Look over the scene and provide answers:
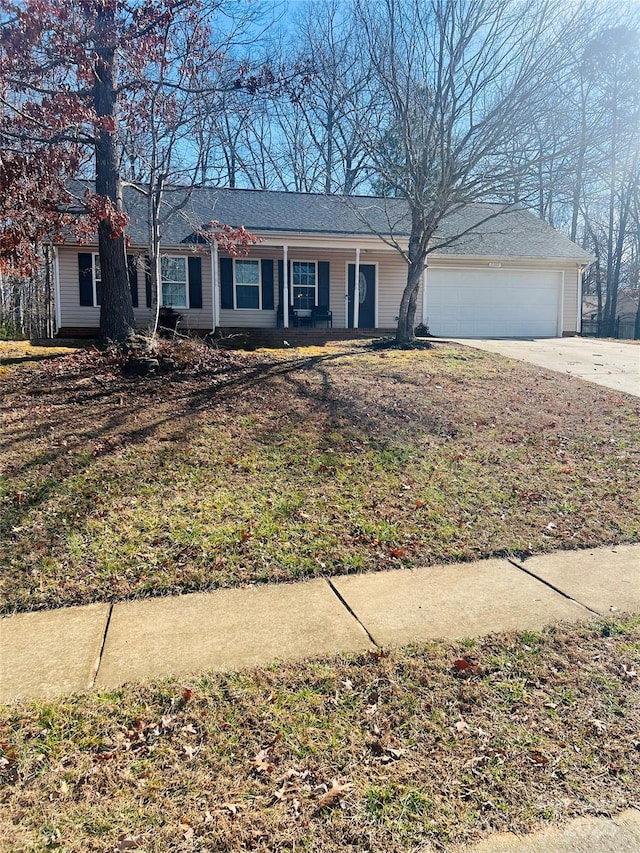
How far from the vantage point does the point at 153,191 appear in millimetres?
11000

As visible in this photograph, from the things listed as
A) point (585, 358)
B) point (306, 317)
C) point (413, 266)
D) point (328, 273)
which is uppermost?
point (328, 273)

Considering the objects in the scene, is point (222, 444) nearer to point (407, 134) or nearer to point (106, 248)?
point (106, 248)

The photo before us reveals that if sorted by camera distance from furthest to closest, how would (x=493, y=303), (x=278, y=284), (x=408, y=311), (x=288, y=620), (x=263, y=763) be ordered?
(x=493, y=303) → (x=278, y=284) → (x=408, y=311) → (x=288, y=620) → (x=263, y=763)

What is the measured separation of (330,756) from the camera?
251 centimetres

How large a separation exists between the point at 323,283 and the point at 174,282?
432 cm

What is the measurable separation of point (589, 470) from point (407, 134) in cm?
820

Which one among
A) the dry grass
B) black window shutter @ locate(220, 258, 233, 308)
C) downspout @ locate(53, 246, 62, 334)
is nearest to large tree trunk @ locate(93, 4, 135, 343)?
downspout @ locate(53, 246, 62, 334)

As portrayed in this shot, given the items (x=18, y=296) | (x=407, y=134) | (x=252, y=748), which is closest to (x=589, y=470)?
(x=252, y=748)

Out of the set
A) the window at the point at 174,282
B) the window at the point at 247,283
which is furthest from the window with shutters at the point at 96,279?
the window at the point at 247,283

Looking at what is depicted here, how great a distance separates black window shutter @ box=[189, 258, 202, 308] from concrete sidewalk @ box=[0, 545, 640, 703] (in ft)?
46.7

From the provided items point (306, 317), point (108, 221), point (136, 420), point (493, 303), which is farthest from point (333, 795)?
point (493, 303)

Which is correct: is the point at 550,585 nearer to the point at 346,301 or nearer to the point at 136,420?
the point at 136,420

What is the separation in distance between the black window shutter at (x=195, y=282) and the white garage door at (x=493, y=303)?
7037 millimetres

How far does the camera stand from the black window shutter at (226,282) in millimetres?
17234
